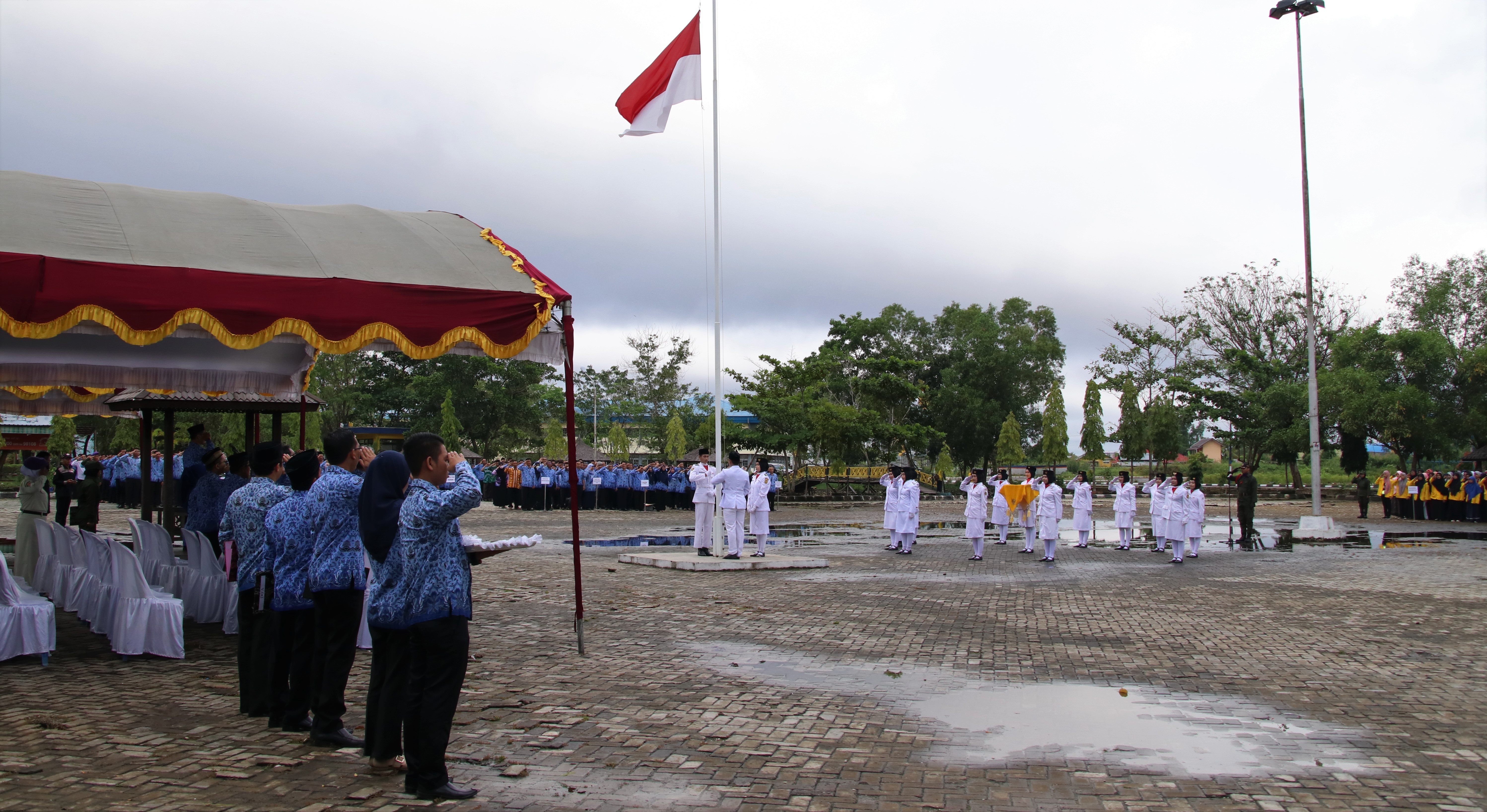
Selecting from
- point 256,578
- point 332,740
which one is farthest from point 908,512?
point 332,740

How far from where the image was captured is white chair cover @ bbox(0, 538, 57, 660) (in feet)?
23.6

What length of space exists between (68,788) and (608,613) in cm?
583

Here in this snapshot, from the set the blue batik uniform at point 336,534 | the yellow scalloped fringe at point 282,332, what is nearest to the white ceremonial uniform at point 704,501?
the yellow scalloped fringe at point 282,332

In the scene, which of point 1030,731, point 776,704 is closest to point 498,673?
point 776,704

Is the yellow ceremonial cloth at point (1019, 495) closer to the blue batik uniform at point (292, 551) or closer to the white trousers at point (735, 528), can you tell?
the white trousers at point (735, 528)

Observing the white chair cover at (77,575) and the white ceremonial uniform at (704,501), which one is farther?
the white ceremonial uniform at (704,501)

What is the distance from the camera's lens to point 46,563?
32.4ft

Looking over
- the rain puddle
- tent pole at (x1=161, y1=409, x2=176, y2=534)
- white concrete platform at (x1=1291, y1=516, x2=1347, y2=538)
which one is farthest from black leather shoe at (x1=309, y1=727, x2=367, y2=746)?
white concrete platform at (x1=1291, y1=516, x2=1347, y2=538)

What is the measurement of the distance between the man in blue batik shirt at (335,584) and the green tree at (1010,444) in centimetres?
4890

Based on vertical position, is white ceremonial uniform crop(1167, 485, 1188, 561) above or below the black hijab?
below

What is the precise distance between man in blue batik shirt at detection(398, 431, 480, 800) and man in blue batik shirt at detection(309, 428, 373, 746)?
0.96 m

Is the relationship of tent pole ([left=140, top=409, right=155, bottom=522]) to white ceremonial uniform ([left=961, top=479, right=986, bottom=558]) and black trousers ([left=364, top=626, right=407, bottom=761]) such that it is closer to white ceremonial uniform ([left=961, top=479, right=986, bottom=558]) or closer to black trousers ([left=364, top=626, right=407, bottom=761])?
black trousers ([left=364, top=626, right=407, bottom=761])

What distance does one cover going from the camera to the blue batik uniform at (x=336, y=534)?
5402 millimetres

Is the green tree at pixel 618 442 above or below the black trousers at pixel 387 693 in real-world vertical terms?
above
